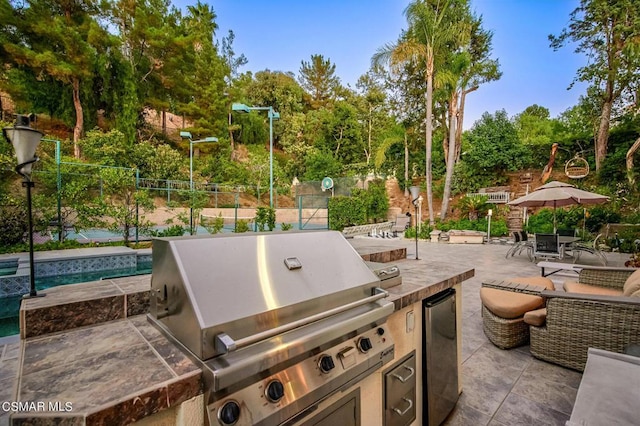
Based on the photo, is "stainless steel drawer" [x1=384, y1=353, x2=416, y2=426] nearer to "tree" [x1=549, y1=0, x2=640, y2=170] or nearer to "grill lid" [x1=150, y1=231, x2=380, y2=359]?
"grill lid" [x1=150, y1=231, x2=380, y2=359]

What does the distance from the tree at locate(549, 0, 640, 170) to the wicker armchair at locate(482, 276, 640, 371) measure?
12.7 m

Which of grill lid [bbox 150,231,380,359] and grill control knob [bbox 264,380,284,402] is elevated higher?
grill lid [bbox 150,231,380,359]

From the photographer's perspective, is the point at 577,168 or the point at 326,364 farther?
the point at 577,168

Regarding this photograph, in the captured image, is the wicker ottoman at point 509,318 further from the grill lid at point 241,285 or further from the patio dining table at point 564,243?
the patio dining table at point 564,243

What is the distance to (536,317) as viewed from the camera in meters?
2.48

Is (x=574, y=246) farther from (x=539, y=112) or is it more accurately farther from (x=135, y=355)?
(x=539, y=112)

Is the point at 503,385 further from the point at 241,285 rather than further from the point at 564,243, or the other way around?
the point at 564,243

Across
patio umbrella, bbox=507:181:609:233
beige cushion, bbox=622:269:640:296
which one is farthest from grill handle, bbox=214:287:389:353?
patio umbrella, bbox=507:181:609:233

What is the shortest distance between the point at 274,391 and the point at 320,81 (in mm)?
29091

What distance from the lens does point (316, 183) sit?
16.8m

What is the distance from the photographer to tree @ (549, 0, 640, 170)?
9.86m

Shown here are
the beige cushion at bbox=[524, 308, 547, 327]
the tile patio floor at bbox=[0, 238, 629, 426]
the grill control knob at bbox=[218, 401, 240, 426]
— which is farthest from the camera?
the beige cushion at bbox=[524, 308, 547, 327]

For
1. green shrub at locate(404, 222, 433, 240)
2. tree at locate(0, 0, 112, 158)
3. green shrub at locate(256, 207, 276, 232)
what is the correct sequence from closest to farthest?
green shrub at locate(256, 207, 276, 232)
green shrub at locate(404, 222, 433, 240)
tree at locate(0, 0, 112, 158)

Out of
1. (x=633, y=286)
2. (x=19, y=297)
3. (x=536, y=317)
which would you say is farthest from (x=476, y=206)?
(x=19, y=297)
